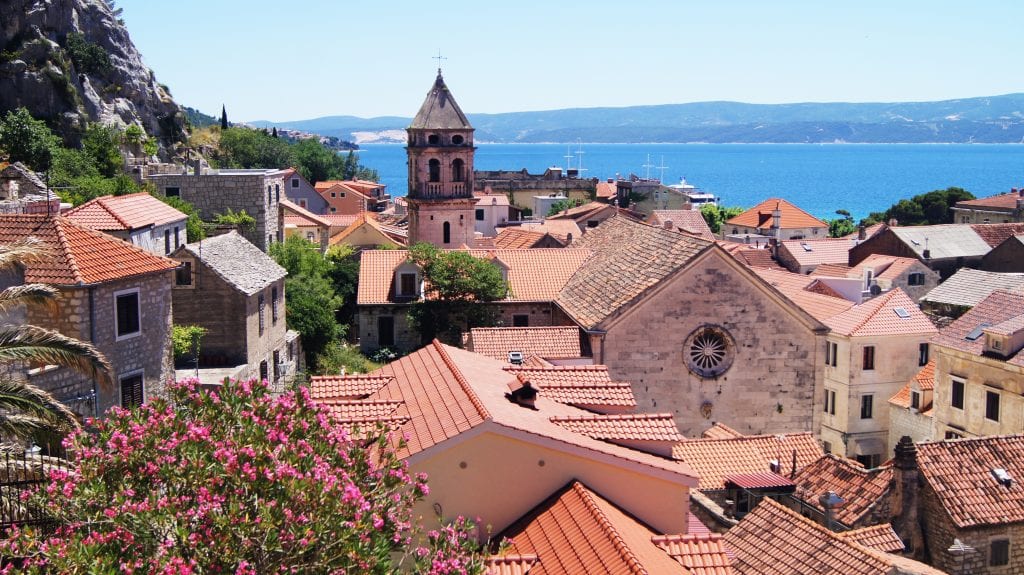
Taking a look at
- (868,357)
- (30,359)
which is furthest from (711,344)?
(30,359)

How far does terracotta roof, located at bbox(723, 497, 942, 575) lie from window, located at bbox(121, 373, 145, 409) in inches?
519

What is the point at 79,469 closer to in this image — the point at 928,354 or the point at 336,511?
the point at 336,511

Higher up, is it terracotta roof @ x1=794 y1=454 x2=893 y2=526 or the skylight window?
the skylight window

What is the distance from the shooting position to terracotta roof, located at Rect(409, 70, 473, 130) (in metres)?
56.7

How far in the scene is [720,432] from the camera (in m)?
29.4

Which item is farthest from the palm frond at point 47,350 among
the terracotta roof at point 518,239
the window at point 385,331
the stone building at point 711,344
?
the terracotta roof at point 518,239

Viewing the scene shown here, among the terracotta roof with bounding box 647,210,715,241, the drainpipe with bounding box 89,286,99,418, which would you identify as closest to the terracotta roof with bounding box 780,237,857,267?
the terracotta roof with bounding box 647,210,715,241

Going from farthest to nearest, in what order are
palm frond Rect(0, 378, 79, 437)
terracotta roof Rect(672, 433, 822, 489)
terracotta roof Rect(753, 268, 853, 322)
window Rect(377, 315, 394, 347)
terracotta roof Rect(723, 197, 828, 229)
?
terracotta roof Rect(723, 197, 828, 229) → terracotta roof Rect(753, 268, 853, 322) → window Rect(377, 315, 394, 347) → terracotta roof Rect(672, 433, 822, 489) → palm frond Rect(0, 378, 79, 437)

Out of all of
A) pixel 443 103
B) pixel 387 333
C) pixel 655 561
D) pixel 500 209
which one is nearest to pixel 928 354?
pixel 387 333

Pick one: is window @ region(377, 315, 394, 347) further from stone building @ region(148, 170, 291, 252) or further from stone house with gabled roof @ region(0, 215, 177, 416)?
stone house with gabled roof @ region(0, 215, 177, 416)

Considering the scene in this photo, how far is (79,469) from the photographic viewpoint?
10297 millimetres

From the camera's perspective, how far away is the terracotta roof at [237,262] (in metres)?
31.8

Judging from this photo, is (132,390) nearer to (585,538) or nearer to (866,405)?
(585,538)

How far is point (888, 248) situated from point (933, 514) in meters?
55.5
